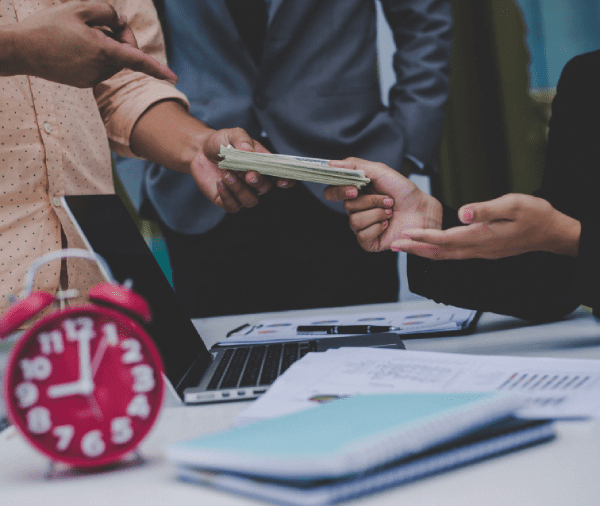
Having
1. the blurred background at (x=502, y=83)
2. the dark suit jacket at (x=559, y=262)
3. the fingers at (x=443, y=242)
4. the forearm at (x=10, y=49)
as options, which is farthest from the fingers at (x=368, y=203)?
the blurred background at (x=502, y=83)

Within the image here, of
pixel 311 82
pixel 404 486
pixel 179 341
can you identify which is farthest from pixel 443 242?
pixel 311 82

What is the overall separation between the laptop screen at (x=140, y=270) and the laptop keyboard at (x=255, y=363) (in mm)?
43

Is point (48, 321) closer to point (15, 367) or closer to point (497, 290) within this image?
point (15, 367)

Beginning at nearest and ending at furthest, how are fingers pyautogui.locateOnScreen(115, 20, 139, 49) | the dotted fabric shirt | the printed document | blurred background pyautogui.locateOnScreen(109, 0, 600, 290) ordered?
the printed document, fingers pyautogui.locateOnScreen(115, 20, 139, 49), the dotted fabric shirt, blurred background pyautogui.locateOnScreen(109, 0, 600, 290)

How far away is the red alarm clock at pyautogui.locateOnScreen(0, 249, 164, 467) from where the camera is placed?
0.40 m

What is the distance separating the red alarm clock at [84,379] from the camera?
40cm

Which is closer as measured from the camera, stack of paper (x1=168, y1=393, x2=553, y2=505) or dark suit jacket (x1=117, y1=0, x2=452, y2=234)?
stack of paper (x1=168, y1=393, x2=553, y2=505)

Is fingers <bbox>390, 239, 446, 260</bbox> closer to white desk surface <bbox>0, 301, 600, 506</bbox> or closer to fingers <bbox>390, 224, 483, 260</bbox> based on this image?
fingers <bbox>390, 224, 483, 260</bbox>

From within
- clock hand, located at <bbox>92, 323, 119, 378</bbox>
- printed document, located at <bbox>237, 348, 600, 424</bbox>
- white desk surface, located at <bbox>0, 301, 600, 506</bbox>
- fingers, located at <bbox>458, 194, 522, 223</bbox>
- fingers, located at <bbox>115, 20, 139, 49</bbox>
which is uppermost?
fingers, located at <bbox>115, 20, 139, 49</bbox>

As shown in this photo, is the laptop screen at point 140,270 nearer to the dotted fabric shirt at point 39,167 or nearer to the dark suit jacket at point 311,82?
the dotted fabric shirt at point 39,167

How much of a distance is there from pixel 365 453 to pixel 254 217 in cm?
144

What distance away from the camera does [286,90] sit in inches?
66.7

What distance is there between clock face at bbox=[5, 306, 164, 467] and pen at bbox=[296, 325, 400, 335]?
60 centimetres

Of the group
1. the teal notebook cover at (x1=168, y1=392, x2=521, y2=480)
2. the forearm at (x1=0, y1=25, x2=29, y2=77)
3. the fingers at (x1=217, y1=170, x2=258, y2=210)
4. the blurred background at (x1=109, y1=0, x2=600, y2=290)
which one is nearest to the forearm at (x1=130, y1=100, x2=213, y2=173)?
the fingers at (x1=217, y1=170, x2=258, y2=210)
